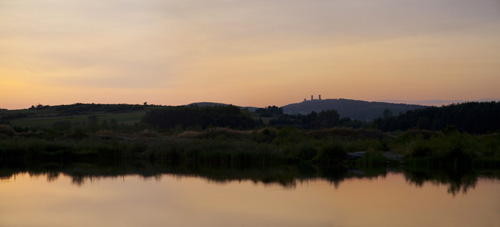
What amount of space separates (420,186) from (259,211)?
655cm

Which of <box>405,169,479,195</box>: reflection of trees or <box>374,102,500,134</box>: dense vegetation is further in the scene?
<box>374,102,500,134</box>: dense vegetation

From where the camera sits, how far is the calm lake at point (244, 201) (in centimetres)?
1122

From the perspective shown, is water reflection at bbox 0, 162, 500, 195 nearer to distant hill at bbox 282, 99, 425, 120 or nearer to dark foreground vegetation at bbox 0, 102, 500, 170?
dark foreground vegetation at bbox 0, 102, 500, 170

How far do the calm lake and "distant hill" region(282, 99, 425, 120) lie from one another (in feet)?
300

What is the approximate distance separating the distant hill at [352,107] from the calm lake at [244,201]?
300 ft

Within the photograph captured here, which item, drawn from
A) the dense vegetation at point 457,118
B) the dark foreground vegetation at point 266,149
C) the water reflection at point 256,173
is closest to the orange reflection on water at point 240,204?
the water reflection at point 256,173

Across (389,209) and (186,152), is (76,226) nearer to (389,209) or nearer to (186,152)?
(389,209)

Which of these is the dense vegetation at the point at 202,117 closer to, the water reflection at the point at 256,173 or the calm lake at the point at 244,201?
the water reflection at the point at 256,173

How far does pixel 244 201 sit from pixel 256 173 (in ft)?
22.8

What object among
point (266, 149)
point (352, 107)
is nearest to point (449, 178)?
point (266, 149)

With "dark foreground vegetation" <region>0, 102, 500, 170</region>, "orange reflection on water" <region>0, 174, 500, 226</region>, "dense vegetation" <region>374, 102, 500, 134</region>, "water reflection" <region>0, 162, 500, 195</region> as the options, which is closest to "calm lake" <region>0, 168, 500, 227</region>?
"orange reflection on water" <region>0, 174, 500, 226</region>

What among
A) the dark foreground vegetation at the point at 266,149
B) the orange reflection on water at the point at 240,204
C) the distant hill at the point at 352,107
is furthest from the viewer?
the distant hill at the point at 352,107

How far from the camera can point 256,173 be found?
20562mm

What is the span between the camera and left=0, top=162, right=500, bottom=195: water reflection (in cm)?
1783
